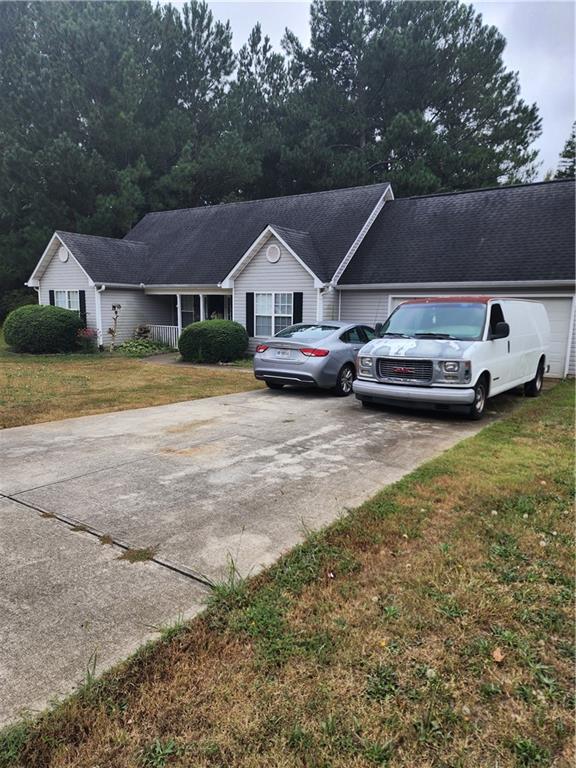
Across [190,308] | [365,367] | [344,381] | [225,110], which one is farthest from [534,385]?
[225,110]

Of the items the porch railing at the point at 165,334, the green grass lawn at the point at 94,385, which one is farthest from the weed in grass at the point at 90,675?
the porch railing at the point at 165,334

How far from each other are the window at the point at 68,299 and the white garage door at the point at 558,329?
17.1m

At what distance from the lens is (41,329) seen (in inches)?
714

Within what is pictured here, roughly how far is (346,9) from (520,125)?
12.6 metres

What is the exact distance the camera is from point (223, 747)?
192 centimetres

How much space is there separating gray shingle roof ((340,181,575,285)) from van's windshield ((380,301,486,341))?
6.29 meters

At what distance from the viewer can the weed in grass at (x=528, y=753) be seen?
1885 millimetres

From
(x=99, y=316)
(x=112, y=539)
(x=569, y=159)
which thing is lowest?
(x=112, y=539)

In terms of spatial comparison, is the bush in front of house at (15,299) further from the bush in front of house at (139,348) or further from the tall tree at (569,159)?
the tall tree at (569,159)

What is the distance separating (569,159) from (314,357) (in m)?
29.6

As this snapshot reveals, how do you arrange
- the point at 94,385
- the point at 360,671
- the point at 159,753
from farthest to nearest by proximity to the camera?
the point at 94,385
the point at 360,671
the point at 159,753

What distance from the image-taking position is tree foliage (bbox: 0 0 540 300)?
85.1 feet

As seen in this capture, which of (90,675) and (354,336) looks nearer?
(90,675)

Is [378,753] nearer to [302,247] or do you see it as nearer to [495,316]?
[495,316]
